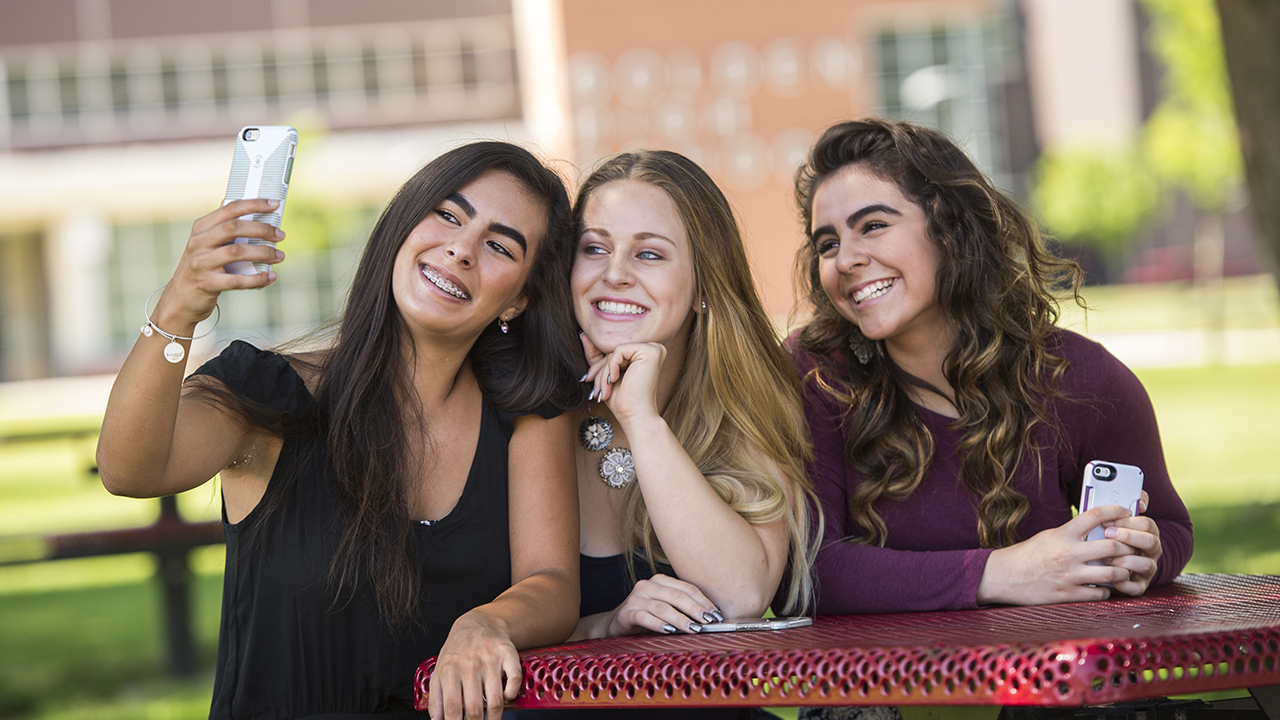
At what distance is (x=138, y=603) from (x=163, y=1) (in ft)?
91.3

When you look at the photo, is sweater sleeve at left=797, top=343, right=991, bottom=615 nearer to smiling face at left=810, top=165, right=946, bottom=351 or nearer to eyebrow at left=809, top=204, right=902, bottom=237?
smiling face at left=810, top=165, right=946, bottom=351

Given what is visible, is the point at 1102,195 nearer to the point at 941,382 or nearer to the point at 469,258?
the point at 941,382

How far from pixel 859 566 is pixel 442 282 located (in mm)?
1115

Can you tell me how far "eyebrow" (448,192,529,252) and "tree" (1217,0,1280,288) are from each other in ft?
11.5

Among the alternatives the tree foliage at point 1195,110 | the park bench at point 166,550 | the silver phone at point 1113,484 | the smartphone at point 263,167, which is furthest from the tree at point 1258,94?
the tree foliage at point 1195,110

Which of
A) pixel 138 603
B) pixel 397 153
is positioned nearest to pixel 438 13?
pixel 397 153

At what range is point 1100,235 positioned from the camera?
33.8 m

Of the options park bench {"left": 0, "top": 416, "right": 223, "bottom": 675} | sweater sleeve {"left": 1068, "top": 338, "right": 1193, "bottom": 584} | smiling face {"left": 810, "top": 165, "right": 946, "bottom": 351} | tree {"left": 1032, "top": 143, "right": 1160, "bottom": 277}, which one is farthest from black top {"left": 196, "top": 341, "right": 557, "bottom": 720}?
tree {"left": 1032, "top": 143, "right": 1160, "bottom": 277}

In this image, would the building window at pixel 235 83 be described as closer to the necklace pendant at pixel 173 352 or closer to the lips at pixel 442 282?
the lips at pixel 442 282

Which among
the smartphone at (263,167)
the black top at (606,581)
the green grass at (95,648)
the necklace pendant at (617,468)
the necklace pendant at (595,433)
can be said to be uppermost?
the smartphone at (263,167)

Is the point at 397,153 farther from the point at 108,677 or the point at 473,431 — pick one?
the point at 473,431

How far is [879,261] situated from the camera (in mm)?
2762

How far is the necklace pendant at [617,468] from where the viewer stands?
2723 millimetres

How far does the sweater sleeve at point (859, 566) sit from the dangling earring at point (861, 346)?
197 mm
